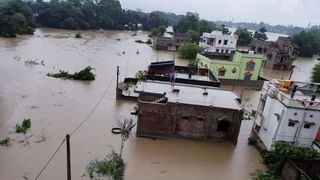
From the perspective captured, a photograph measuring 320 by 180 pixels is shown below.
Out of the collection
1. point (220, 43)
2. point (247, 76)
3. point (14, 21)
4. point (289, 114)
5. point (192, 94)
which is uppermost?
point (289, 114)

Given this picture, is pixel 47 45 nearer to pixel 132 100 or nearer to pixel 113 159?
pixel 132 100

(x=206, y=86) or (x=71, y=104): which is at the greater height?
(x=206, y=86)

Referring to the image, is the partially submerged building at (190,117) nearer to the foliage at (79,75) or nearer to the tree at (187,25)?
the foliage at (79,75)

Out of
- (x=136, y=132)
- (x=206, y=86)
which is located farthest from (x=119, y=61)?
(x=136, y=132)

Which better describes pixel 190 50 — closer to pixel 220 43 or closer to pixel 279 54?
pixel 220 43

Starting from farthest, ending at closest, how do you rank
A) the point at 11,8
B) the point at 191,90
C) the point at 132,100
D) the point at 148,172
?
the point at 11,8, the point at 132,100, the point at 191,90, the point at 148,172

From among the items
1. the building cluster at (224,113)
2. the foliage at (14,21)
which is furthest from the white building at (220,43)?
the foliage at (14,21)

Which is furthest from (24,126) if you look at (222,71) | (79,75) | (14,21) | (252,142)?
(14,21)
